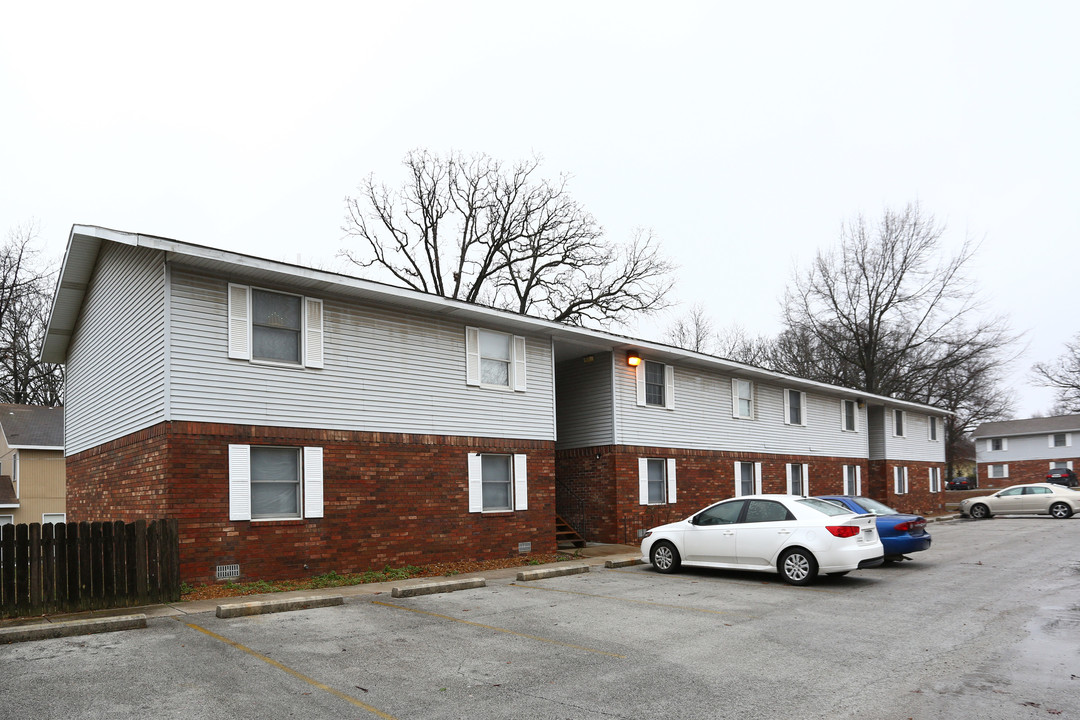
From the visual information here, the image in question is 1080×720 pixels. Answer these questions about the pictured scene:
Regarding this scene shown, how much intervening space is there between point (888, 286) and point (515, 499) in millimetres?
32232

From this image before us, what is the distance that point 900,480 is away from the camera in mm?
34219

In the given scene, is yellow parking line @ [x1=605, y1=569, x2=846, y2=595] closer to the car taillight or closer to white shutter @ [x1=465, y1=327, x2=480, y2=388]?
the car taillight

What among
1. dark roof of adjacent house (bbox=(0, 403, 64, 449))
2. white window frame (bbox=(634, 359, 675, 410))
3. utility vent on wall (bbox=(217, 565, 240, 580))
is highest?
white window frame (bbox=(634, 359, 675, 410))

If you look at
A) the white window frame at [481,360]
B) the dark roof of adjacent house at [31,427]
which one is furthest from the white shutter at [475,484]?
the dark roof of adjacent house at [31,427]

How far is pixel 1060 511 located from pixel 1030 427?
3402cm

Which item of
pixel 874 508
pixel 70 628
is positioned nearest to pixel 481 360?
pixel 874 508

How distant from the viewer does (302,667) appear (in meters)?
7.33

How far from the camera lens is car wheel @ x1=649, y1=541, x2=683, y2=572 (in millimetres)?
14406

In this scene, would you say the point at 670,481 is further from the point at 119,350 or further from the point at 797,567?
the point at 119,350

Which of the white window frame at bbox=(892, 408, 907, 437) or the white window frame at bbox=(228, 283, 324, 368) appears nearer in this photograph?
the white window frame at bbox=(228, 283, 324, 368)

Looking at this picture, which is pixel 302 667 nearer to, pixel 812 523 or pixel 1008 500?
pixel 812 523

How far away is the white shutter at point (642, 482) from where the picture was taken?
20.3 metres

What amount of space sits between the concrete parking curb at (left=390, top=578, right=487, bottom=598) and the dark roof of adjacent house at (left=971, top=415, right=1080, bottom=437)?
197ft

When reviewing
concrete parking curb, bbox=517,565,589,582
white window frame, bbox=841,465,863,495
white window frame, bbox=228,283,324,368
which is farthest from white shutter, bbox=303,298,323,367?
white window frame, bbox=841,465,863,495
